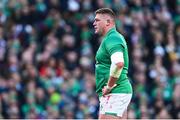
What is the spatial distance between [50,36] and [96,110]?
2760 millimetres

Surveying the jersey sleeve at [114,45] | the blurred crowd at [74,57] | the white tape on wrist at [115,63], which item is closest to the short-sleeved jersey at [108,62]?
the jersey sleeve at [114,45]

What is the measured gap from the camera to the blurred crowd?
17859 mm

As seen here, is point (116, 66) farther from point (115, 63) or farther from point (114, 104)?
point (114, 104)

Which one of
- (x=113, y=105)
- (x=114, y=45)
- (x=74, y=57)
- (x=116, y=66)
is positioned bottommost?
(x=113, y=105)

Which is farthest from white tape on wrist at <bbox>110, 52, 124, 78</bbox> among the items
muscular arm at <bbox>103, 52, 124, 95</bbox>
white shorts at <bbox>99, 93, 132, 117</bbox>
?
white shorts at <bbox>99, 93, 132, 117</bbox>

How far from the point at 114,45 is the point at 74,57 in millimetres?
9525

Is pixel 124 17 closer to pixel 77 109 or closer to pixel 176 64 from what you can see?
pixel 176 64

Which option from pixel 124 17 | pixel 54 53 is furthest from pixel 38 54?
pixel 124 17

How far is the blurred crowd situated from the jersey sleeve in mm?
7530

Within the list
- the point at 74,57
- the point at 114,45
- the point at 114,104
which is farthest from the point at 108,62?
the point at 74,57

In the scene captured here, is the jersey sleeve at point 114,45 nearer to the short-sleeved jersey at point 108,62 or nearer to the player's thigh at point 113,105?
the short-sleeved jersey at point 108,62

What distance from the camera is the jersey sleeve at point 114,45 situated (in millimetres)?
9891

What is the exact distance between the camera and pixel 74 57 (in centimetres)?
1942

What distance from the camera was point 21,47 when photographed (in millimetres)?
19234
